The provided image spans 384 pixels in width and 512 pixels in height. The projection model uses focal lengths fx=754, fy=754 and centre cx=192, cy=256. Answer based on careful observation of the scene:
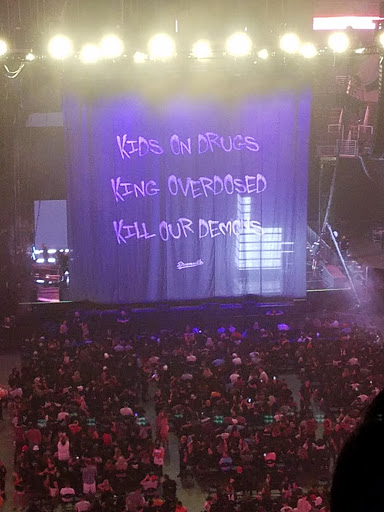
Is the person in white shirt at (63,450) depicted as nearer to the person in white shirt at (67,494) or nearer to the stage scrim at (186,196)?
the person in white shirt at (67,494)

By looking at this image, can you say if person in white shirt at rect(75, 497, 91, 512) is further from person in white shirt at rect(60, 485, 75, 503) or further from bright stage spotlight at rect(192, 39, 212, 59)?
bright stage spotlight at rect(192, 39, 212, 59)

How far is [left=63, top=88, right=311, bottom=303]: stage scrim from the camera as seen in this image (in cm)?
1731

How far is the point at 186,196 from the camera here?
17.8m

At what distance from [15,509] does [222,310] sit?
8805mm

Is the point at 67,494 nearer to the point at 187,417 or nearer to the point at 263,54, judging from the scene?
the point at 187,417

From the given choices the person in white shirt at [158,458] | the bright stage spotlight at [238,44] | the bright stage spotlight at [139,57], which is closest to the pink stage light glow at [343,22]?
the bright stage spotlight at [238,44]

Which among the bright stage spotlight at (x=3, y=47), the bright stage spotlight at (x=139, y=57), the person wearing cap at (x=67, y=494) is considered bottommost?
the person wearing cap at (x=67, y=494)

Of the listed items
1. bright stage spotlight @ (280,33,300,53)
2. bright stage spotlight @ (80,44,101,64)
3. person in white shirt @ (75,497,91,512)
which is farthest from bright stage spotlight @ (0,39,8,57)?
person in white shirt @ (75,497,91,512)

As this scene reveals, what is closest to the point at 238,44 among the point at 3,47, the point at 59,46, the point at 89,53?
the point at 89,53

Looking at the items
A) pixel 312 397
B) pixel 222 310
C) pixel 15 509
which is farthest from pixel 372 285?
pixel 15 509

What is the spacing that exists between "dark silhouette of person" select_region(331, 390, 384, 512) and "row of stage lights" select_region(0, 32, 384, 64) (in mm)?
13155

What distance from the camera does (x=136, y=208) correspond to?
1755 centimetres

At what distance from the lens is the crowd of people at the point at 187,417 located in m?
9.88

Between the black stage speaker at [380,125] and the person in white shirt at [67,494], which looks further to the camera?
the black stage speaker at [380,125]
